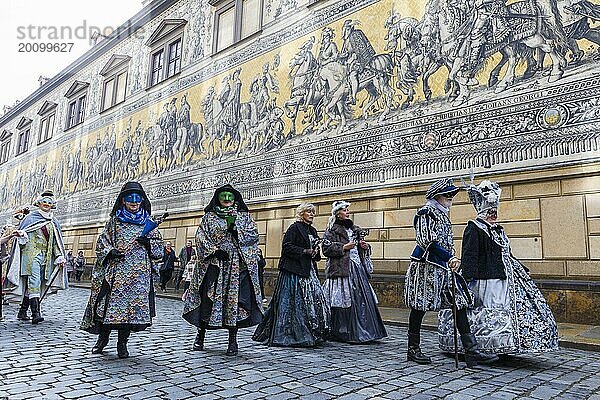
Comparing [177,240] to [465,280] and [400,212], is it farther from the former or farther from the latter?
[465,280]

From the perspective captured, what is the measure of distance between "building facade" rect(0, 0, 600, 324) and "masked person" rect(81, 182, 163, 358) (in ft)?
18.3

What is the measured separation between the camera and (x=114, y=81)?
22594 mm

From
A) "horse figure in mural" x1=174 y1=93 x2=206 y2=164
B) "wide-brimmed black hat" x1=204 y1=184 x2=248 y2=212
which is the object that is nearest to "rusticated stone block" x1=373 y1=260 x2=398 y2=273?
"wide-brimmed black hat" x1=204 y1=184 x2=248 y2=212

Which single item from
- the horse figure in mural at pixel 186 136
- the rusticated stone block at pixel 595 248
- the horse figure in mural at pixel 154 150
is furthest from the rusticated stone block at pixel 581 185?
the horse figure in mural at pixel 154 150

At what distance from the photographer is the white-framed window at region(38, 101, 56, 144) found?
92.4ft

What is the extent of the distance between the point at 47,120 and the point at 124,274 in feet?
92.6

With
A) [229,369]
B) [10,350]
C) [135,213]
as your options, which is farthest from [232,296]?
[10,350]

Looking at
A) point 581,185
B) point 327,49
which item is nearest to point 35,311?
point 581,185

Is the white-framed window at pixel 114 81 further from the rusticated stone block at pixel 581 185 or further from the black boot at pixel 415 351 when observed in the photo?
the black boot at pixel 415 351

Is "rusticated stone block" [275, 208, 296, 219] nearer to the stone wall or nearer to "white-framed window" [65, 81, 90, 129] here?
the stone wall

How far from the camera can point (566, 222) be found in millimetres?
7977

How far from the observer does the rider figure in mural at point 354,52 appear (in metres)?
11.6

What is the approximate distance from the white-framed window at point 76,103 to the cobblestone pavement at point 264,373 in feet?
71.6

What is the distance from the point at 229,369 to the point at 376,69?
875 cm
